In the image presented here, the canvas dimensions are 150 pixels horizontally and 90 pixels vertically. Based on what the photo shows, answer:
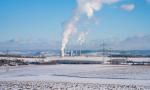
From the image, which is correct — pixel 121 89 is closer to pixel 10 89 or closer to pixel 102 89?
pixel 102 89

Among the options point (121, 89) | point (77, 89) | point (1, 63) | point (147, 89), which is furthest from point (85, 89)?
point (1, 63)

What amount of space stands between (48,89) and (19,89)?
175 centimetres

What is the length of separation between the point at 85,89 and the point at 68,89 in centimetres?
104

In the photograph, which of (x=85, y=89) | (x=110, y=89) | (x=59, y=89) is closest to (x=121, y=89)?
(x=110, y=89)

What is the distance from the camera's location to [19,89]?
18953mm

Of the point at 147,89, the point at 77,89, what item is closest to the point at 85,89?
the point at 77,89

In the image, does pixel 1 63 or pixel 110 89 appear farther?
pixel 1 63

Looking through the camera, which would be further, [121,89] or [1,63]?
[1,63]

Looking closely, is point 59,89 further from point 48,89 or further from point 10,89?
point 10,89

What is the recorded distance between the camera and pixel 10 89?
61.6 ft

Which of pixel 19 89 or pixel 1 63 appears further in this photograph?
pixel 1 63

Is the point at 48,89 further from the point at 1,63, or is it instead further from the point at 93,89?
the point at 1,63

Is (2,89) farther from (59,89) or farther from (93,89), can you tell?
(93,89)

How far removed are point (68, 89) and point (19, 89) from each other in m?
2.96
